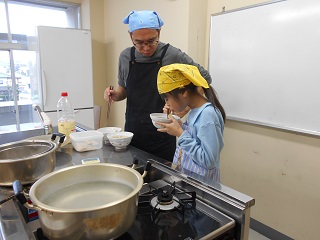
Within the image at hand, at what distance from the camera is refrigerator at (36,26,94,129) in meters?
2.95

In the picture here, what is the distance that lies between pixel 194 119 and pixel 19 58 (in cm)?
312

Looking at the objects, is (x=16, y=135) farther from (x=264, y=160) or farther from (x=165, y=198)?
(x=264, y=160)

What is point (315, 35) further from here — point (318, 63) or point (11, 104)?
point (11, 104)

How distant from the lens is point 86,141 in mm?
1196

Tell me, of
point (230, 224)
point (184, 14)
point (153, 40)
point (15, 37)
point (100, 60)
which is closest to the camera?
point (230, 224)

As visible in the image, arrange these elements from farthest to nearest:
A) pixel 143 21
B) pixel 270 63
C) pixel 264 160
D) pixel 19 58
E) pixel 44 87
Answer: pixel 19 58
pixel 44 87
pixel 264 160
pixel 270 63
pixel 143 21

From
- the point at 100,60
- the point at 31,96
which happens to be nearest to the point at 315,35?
the point at 100,60

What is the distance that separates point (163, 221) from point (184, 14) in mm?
2062

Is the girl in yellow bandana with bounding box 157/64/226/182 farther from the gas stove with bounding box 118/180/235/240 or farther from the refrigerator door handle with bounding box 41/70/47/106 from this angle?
the refrigerator door handle with bounding box 41/70/47/106

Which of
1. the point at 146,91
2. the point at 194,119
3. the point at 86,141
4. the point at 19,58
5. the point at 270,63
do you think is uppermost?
the point at 19,58

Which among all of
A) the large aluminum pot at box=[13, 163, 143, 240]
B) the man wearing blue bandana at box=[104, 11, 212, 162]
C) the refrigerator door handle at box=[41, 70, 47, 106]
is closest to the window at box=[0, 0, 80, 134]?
the refrigerator door handle at box=[41, 70, 47, 106]

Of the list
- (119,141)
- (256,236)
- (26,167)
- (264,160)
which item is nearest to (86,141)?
(119,141)

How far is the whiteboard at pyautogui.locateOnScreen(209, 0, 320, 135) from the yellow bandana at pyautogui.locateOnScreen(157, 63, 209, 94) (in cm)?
108

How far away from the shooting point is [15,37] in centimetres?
321
